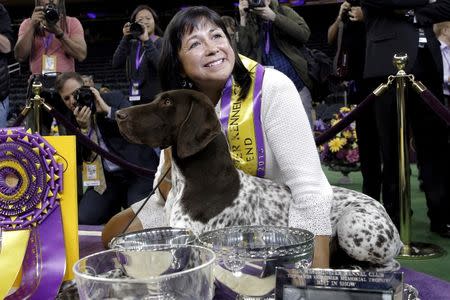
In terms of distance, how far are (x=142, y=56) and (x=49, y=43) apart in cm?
72

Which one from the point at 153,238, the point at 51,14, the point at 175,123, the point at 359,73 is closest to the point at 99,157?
the point at 51,14

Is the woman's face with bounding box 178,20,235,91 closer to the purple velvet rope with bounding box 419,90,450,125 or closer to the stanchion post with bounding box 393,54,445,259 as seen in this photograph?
the purple velvet rope with bounding box 419,90,450,125

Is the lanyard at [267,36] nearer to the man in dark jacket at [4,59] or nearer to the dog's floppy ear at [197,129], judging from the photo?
the man in dark jacket at [4,59]

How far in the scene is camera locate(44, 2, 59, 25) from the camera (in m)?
3.94

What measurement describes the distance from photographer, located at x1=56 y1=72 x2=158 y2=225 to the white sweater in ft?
6.91

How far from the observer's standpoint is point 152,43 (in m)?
4.26

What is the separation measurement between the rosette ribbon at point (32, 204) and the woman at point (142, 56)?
295 cm

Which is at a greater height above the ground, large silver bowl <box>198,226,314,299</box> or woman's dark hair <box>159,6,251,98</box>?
woman's dark hair <box>159,6,251,98</box>

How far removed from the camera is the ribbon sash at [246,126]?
67.4 inches

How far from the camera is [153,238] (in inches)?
41.7

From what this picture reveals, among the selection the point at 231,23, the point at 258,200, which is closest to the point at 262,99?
the point at 258,200

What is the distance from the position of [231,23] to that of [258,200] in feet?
12.2

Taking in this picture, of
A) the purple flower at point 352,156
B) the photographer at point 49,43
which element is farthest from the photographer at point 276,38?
the purple flower at point 352,156

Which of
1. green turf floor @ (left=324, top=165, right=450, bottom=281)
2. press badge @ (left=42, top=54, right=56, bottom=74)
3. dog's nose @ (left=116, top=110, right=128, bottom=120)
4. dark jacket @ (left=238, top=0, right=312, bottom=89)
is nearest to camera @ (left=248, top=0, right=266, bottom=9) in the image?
dark jacket @ (left=238, top=0, right=312, bottom=89)
